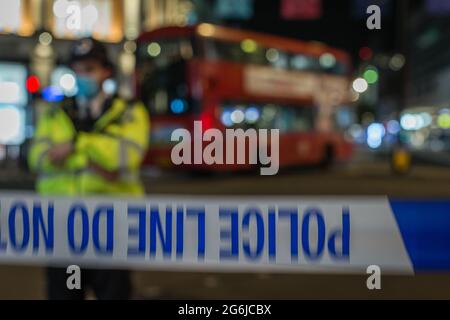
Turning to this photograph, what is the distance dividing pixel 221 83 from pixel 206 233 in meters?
14.3

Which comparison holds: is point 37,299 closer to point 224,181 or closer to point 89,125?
point 89,125

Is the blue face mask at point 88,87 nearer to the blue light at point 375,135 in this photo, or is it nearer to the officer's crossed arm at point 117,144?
the officer's crossed arm at point 117,144

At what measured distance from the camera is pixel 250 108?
60.6 feet

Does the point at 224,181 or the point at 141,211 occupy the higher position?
the point at 141,211

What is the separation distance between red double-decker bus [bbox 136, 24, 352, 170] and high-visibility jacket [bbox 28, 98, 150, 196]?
1250 centimetres

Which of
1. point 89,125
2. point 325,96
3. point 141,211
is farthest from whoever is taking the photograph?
point 325,96

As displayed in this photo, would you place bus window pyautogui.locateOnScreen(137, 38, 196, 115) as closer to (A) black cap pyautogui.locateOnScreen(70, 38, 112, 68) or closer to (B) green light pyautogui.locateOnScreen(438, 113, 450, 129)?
(A) black cap pyautogui.locateOnScreen(70, 38, 112, 68)

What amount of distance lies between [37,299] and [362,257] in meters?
2.66

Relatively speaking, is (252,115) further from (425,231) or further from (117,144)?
(117,144)

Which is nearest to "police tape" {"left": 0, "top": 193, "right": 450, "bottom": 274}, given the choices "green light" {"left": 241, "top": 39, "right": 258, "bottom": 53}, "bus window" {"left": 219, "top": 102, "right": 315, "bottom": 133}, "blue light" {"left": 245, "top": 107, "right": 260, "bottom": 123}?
"bus window" {"left": 219, "top": 102, "right": 315, "bottom": 133}

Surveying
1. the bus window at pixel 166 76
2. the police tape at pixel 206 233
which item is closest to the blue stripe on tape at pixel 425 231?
the police tape at pixel 206 233

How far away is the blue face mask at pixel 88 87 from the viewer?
3518 mm

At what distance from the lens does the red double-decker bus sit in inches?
A: 700
